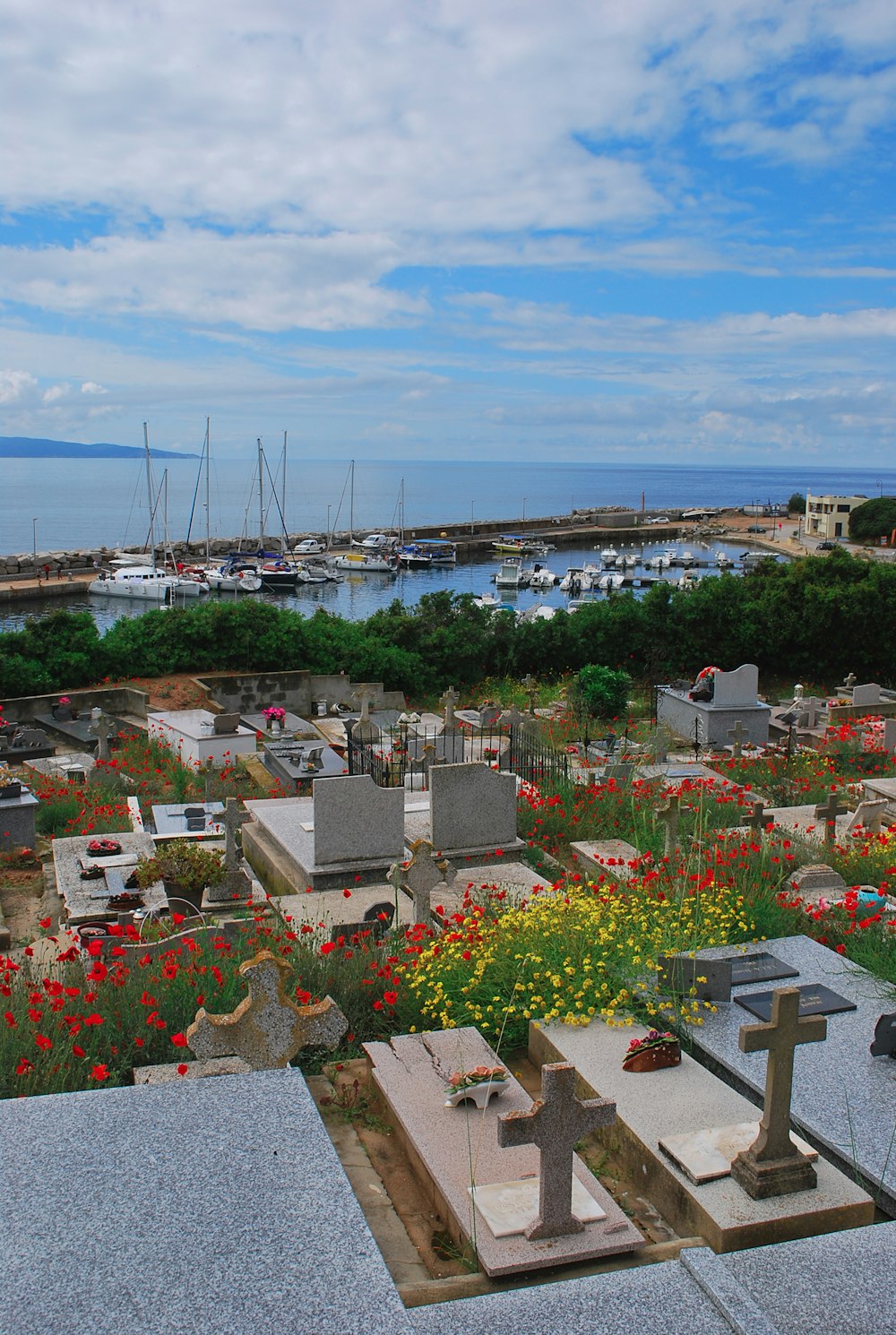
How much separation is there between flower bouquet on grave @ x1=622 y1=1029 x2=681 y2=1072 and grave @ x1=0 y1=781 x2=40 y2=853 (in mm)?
8778

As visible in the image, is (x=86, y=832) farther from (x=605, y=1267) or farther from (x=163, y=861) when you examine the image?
(x=605, y=1267)

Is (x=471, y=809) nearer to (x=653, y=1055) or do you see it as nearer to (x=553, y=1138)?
(x=653, y=1055)

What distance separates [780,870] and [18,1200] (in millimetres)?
7332

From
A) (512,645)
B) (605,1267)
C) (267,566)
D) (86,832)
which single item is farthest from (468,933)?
(267,566)

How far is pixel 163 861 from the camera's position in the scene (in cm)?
1016

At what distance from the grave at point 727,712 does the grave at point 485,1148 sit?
13.8 m

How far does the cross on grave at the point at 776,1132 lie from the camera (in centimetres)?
521

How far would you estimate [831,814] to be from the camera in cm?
1223

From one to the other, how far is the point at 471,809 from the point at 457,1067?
5.20m

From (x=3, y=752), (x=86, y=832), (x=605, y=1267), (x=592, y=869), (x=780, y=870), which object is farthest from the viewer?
(x=3, y=752)

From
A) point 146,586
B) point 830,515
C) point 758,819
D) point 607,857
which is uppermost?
point 830,515

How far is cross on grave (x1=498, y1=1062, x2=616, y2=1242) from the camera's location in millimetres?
4797

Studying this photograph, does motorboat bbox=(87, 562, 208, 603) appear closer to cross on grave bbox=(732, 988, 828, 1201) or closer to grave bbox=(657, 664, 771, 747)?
grave bbox=(657, 664, 771, 747)

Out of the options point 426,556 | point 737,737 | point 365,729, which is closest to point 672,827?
point 365,729
